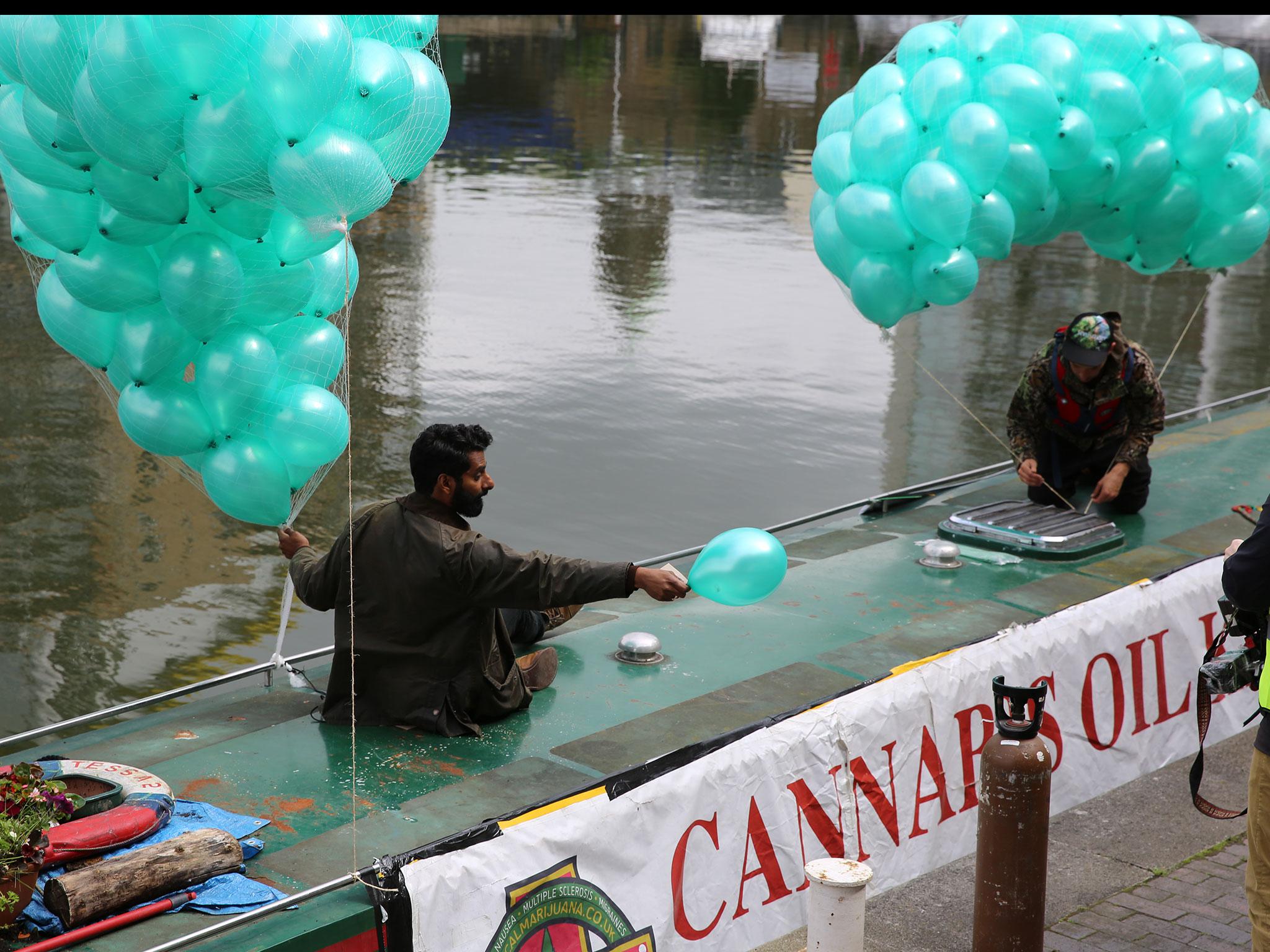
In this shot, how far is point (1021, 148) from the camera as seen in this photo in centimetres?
682

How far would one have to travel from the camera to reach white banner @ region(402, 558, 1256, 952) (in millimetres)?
3725

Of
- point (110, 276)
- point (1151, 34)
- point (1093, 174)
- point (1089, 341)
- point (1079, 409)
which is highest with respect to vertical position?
point (1151, 34)

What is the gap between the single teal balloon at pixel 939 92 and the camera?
680 centimetres

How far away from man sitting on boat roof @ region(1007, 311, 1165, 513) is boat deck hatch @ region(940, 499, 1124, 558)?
0.58 ft

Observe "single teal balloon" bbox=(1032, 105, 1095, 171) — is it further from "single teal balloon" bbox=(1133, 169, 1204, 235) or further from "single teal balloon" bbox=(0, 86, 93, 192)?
"single teal balloon" bbox=(0, 86, 93, 192)

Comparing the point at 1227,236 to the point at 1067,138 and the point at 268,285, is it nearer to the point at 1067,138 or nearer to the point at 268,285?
the point at 1067,138

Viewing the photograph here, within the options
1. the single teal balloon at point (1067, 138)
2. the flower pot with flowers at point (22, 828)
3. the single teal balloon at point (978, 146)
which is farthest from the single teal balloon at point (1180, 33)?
the flower pot with flowers at point (22, 828)

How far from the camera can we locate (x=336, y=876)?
3.93 meters

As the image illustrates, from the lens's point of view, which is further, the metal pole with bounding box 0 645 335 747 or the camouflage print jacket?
the camouflage print jacket

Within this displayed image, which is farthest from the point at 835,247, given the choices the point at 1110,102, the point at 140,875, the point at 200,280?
the point at 140,875

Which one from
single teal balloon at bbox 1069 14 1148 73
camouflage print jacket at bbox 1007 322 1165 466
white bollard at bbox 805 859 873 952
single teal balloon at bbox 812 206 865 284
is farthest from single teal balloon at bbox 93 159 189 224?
single teal balloon at bbox 1069 14 1148 73

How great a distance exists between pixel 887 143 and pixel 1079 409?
1.94 meters

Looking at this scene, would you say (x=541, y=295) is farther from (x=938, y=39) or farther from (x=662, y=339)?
(x=938, y=39)
